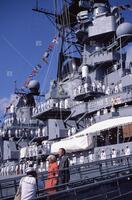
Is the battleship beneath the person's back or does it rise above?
above

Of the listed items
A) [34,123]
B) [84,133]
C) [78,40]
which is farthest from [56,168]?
[34,123]

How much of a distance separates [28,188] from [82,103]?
23.7m

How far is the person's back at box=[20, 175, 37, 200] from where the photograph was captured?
23.9 feet

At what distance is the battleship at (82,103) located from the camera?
2480 centimetres

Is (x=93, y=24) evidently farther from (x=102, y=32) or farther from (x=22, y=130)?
(x=22, y=130)

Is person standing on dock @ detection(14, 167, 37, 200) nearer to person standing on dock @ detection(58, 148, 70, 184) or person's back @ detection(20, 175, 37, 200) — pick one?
person's back @ detection(20, 175, 37, 200)

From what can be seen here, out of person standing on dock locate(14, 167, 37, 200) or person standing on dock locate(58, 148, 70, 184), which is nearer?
person standing on dock locate(14, 167, 37, 200)

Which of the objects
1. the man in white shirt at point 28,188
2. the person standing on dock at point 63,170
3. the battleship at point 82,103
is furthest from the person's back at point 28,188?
the battleship at point 82,103

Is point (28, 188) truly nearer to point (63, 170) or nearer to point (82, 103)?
point (63, 170)

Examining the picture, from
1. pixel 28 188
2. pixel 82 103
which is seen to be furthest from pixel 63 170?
pixel 82 103

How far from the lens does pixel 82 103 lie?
3095cm

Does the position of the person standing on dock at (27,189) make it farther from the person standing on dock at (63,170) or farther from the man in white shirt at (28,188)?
the person standing on dock at (63,170)

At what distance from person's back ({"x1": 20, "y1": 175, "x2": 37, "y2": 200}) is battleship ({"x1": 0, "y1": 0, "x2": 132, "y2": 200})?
45.9 ft

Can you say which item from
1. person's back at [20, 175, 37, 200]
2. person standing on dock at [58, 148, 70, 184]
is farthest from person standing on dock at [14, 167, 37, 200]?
person standing on dock at [58, 148, 70, 184]
